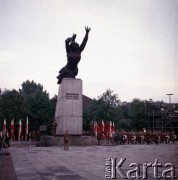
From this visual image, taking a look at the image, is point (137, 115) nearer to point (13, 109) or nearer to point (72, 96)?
point (13, 109)

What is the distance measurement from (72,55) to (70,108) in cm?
561

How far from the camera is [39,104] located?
68.8 meters

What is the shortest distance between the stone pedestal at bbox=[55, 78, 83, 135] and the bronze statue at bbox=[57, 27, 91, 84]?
5.63ft

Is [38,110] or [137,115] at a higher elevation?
[38,110]

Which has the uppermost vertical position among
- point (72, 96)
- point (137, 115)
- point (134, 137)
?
point (72, 96)

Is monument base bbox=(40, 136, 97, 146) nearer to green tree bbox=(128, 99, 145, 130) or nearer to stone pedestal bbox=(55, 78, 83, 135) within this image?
stone pedestal bbox=(55, 78, 83, 135)

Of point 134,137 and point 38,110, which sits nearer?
point 134,137

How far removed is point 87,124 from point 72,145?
4192 centimetres

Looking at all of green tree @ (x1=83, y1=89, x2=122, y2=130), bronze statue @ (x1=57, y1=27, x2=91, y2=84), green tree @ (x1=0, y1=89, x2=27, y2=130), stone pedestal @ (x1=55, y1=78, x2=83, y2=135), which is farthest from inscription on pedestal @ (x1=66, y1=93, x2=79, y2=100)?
green tree @ (x1=83, y1=89, x2=122, y2=130)

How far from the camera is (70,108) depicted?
1265 inches

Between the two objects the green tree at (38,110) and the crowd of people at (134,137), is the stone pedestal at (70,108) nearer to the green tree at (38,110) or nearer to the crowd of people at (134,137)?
the crowd of people at (134,137)

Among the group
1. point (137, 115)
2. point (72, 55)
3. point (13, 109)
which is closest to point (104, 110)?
point (137, 115)

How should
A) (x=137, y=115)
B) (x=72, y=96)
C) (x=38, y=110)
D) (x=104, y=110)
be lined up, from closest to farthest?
(x=72, y=96), (x=38, y=110), (x=104, y=110), (x=137, y=115)

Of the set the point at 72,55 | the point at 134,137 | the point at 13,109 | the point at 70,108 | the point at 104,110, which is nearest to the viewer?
the point at 70,108
